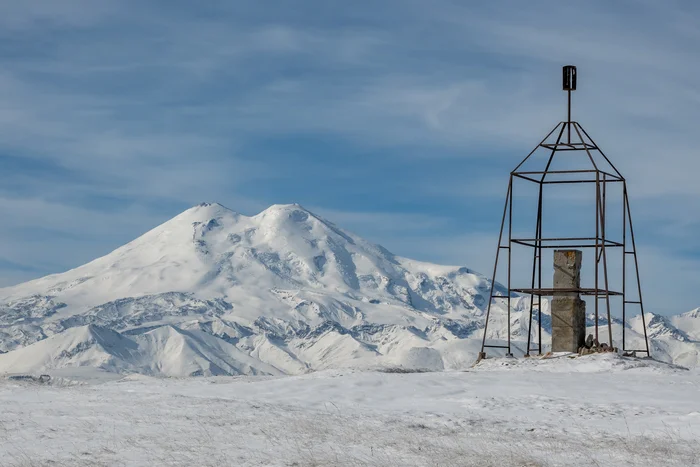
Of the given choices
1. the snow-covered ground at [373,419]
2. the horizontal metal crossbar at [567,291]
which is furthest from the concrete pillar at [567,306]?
the snow-covered ground at [373,419]

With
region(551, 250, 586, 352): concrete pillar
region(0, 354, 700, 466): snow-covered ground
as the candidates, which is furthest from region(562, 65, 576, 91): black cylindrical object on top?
region(0, 354, 700, 466): snow-covered ground

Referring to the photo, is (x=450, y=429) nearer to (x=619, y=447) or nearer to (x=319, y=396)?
(x=619, y=447)

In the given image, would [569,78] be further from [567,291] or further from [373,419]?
[373,419]

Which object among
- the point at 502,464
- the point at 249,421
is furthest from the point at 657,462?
the point at 249,421

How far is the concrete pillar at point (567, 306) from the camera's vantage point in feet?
130

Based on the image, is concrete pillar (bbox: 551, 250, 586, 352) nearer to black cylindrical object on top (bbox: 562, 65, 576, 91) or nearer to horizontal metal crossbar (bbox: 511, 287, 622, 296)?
horizontal metal crossbar (bbox: 511, 287, 622, 296)

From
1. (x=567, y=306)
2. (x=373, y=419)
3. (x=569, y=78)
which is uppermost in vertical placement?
(x=569, y=78)

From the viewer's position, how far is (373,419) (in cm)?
2569

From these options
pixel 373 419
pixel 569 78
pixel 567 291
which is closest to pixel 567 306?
pixel 567 291

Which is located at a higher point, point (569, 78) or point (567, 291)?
point (569, 78)

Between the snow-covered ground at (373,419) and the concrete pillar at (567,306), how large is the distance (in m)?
4.34

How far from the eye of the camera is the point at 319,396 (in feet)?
97.5

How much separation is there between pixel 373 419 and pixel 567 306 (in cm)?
1608

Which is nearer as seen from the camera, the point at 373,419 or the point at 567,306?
the point at 373,419
